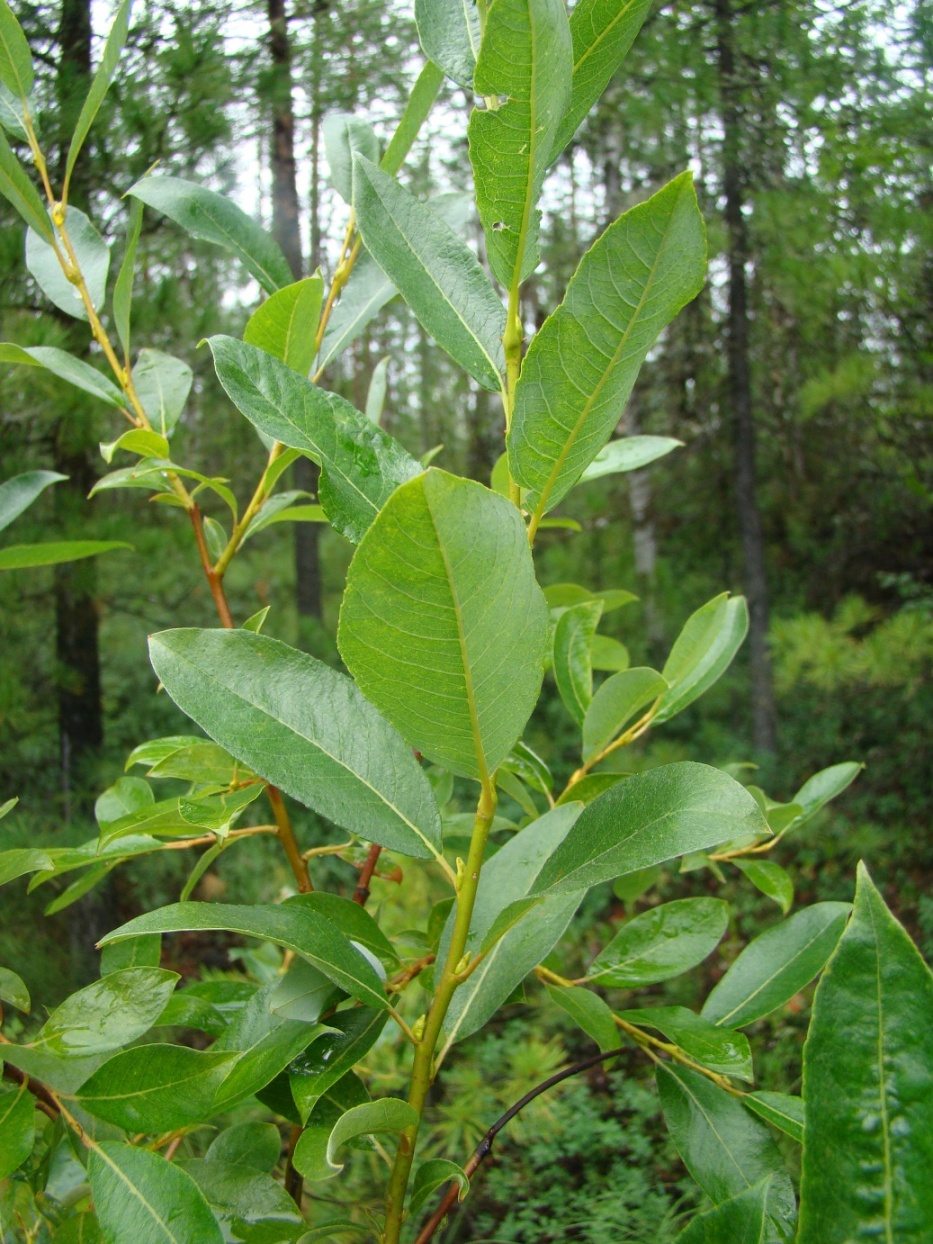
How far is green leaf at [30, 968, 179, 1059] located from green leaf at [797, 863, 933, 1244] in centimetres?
30

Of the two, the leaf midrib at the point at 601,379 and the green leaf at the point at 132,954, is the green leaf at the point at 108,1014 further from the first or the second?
the leaf midrib at the point at 601,379

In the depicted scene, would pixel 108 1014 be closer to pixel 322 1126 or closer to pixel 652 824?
pixel 322 1126

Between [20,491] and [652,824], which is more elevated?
[20,491]

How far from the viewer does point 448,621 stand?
0.31 metres

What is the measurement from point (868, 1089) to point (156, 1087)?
32 centimetres

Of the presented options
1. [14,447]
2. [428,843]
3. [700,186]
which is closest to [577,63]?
[428,843]

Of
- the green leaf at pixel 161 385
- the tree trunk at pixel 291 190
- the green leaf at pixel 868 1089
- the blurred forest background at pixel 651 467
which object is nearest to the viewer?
the green leaf at pixel 868 1089

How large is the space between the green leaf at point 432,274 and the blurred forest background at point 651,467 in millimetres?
764

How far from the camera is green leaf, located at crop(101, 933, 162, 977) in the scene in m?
0.61

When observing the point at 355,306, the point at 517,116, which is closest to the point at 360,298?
the point at 355,306

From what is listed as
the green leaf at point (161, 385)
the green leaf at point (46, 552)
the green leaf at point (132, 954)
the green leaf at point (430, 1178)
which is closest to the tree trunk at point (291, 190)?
A: the green leaf at point (161, 385)

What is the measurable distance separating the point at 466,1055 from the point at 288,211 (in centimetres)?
409

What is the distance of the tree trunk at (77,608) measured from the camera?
2506mm

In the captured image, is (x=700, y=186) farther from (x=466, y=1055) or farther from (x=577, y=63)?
(x=577, y=63)
